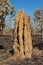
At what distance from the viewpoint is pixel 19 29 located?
12.4 meters

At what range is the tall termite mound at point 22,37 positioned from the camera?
12109 millimetres

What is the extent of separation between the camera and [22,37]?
12.4 meters

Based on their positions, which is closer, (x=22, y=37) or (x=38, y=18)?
(x=22, y=37)

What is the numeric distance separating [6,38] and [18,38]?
8.29m

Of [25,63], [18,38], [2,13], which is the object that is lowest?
[25,63]

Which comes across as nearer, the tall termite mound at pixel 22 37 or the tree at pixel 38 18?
the tall termite mound at pixel 22 37

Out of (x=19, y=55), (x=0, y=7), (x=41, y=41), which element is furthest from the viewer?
(x=0, y=7)

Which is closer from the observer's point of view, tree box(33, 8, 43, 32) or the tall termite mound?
the tall termite mound

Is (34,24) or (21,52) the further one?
(34,24)

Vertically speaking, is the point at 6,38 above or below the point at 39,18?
below

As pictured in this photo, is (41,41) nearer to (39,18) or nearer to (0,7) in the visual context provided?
(0,7)

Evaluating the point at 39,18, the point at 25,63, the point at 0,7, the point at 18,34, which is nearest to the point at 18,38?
the point at 18,34

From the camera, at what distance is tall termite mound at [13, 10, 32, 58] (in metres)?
12.1

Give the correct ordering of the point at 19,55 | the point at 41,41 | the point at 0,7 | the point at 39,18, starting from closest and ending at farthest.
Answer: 1. the point at 19,55
2. the point at 41,41
3. the point at 0,7
4. the point at 39,18
